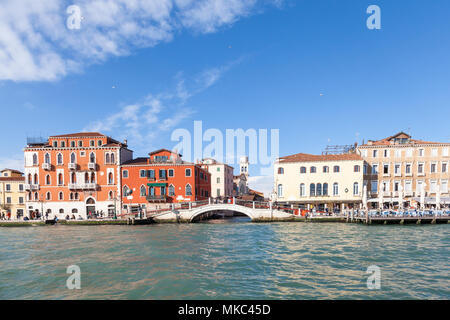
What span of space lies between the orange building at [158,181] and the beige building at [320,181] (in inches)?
472

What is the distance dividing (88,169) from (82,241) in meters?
19.9

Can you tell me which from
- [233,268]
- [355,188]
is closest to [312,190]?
[355,188]

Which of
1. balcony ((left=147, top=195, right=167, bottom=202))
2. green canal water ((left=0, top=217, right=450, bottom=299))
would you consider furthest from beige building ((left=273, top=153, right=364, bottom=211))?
green canal water ((left=0, top=217, right=450, bottom=299))

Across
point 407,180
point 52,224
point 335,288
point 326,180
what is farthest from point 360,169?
point 52,224

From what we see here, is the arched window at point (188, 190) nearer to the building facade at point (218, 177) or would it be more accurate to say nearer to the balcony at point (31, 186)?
the building facade at point (218, 177)

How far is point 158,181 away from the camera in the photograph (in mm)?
37500

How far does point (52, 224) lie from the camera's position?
33438 millimetres

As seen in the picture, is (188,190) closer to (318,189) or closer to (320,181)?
(318,189)

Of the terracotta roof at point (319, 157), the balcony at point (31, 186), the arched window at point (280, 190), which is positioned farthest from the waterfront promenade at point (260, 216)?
the terracotta roof at point (319, 157)

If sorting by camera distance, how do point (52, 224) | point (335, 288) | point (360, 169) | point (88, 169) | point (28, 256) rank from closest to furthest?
point (335, 288), point (28, 256), point (52, 224), point (360, 169), point (88, 169)

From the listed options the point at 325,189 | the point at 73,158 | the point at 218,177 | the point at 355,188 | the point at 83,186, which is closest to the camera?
the point at 355,188

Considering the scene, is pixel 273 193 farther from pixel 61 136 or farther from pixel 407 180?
pixel 61 136

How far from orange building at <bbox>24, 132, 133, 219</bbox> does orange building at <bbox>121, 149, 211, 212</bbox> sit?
174 cm

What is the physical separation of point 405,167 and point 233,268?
111 ft
